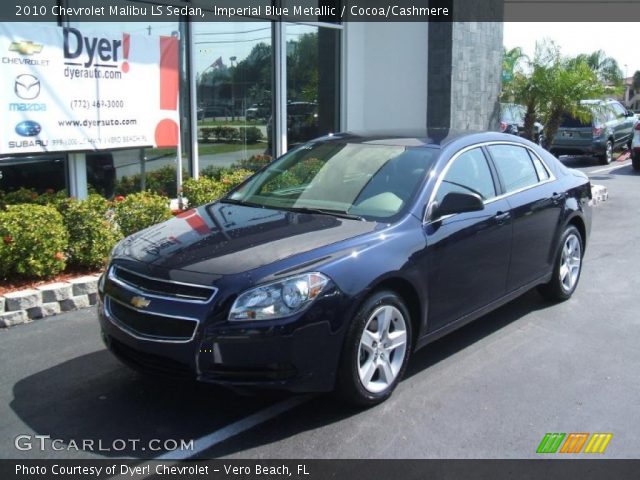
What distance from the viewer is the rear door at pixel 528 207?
205 inches

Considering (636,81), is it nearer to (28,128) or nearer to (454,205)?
(28,128)

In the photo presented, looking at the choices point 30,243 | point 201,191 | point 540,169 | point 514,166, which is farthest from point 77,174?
point 540,169

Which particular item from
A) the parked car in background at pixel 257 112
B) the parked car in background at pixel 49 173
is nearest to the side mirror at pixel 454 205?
the parked car in background at pixel 49 173

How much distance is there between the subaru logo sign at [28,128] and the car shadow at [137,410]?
11.1ft

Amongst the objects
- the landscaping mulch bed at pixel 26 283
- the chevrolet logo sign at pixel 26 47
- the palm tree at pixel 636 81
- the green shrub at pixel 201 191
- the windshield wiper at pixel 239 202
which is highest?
the palm tree at pixel 636 81

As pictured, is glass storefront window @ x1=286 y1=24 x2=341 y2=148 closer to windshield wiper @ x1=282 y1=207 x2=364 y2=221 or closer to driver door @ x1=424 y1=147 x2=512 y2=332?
driver door @ x1=424 y1=147 x2=512 y2=332

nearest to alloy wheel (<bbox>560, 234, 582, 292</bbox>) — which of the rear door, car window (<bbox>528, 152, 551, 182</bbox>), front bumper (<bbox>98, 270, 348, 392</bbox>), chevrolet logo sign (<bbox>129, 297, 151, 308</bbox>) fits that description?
the rear door

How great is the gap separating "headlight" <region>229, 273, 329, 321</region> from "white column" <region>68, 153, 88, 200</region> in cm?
550

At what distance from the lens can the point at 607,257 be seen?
315 inches

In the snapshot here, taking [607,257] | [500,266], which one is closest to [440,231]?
[500,266]

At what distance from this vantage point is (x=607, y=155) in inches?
742

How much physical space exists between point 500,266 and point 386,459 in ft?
6.75

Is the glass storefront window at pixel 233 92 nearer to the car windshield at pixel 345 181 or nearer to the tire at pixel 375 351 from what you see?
the car windshield at pixel 345 181

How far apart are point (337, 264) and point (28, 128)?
4.81 m
